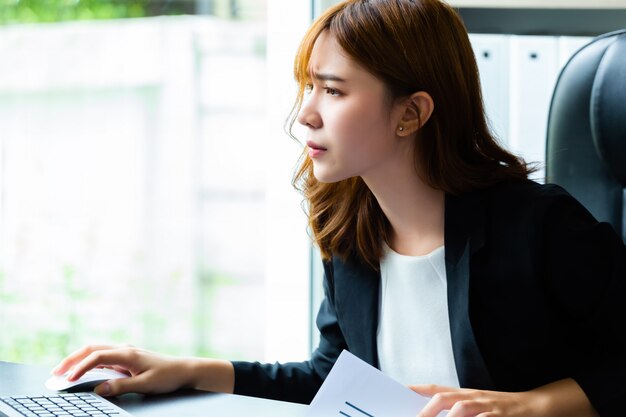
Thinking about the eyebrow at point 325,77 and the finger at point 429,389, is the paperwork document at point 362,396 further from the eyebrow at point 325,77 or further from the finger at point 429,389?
the eyebrow at point 325,77

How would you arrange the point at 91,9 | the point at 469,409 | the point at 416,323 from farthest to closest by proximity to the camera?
the point at 91,9, the point at 416,323, the point at 469,409

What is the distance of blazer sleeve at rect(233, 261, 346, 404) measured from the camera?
124cm

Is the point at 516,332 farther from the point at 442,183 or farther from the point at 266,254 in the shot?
the point at 266,254

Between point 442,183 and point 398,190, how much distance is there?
0.07m

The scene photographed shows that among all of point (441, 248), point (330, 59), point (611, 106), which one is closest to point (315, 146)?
point (330, 59)

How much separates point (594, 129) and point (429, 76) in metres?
0.30

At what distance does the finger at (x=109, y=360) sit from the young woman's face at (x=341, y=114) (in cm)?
35

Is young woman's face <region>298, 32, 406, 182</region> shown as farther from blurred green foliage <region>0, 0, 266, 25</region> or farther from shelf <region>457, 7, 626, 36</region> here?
blurred green foliage <region>0, 0, 266, 25</region>

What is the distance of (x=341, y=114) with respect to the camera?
1.15 m

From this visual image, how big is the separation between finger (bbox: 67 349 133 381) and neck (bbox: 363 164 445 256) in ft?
1.36

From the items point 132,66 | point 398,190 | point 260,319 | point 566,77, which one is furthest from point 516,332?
point 132,66

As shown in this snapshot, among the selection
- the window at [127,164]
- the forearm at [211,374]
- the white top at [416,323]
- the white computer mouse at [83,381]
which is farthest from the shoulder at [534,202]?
the window at [127,164]

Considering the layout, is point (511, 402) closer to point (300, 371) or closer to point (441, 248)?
point (441, 248)

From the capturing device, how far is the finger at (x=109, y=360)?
1.11 m
